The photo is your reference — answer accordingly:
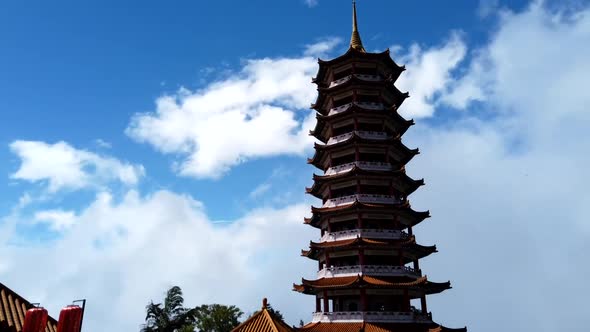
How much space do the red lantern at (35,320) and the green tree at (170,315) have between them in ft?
125

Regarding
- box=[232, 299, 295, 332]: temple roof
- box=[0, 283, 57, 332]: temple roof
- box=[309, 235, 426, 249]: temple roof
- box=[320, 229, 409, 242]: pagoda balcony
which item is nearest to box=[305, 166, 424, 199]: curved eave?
box=[320, 229, 409, 242]: pagoda balcony

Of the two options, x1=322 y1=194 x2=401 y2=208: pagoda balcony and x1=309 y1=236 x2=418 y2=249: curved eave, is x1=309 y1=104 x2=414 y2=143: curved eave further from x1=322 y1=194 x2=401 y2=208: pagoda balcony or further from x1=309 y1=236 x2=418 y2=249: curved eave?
x1=309 y1=236 x2=418 y2=249: curved eave

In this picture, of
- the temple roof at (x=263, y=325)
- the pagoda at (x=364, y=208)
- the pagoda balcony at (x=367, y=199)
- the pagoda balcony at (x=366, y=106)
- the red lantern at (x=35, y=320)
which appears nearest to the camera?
the red lantern at (x=35, y=320)

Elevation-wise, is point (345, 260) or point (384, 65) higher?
point (384, 65)

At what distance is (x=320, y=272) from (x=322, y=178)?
7.63m

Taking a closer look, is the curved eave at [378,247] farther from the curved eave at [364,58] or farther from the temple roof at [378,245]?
the curved eave at [364,58]

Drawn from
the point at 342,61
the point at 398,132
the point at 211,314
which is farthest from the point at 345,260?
the point at 211,314

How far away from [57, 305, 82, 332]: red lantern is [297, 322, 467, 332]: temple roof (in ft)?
59.3

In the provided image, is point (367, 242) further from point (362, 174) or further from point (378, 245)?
point (362, 174)

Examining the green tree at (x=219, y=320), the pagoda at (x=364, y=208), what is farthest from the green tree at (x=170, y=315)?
the pagoda at (x=364, y=208)

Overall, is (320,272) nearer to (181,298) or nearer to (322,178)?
(322,178)

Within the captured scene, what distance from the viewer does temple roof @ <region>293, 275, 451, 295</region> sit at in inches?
1315

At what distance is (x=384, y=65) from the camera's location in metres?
43.3

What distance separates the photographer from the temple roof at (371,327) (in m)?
32.0
